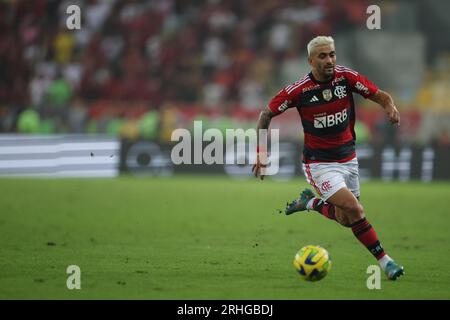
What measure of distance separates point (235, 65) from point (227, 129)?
Answer: 3.43 metres

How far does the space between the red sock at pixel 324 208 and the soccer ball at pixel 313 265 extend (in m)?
1.41

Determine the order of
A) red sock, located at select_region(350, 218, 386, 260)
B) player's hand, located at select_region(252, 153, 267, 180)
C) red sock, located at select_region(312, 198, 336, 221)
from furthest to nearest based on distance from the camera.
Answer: red sock, located at select_region(312, 198, 336, 221) → player's hand, located at select_region(252, 153, 267, 180) → red sock, located at select_region(350, 218, 386, 260)

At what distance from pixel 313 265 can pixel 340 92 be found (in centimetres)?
183

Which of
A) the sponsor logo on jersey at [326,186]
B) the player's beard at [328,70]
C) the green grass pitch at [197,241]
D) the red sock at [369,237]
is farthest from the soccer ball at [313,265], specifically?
the player's beard at [328,70]

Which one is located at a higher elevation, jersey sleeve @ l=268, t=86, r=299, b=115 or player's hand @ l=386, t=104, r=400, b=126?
jersey sleeve @ l=268, t=86, r=299, b=115

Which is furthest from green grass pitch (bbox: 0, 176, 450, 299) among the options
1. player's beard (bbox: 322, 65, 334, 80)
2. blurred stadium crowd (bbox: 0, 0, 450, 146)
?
blurred stadium crowd (bbox: 0, 0, 450, 146)

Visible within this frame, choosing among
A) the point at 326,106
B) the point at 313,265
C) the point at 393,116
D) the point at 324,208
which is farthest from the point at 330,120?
the point at 313,265

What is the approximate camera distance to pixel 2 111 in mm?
25078

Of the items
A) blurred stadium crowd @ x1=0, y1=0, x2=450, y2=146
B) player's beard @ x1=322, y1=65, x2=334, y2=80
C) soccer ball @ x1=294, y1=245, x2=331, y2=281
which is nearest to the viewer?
soccer ball @ x1=294, y1=245, x2=331, y2=281

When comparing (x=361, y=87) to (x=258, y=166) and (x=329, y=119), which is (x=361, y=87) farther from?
(x=258, y=166)

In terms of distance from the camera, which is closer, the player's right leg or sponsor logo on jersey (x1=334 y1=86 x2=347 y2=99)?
the player's right leg

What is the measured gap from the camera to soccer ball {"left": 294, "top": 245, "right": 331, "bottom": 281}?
814cm

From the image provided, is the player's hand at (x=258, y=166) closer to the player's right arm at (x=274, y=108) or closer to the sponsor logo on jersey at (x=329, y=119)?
the player's right arm at (x=274, y=108)

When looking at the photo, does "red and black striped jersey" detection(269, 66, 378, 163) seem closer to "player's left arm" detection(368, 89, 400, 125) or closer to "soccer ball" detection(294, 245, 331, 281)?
"player's left arm" detection(368, 89, 400, 125)
